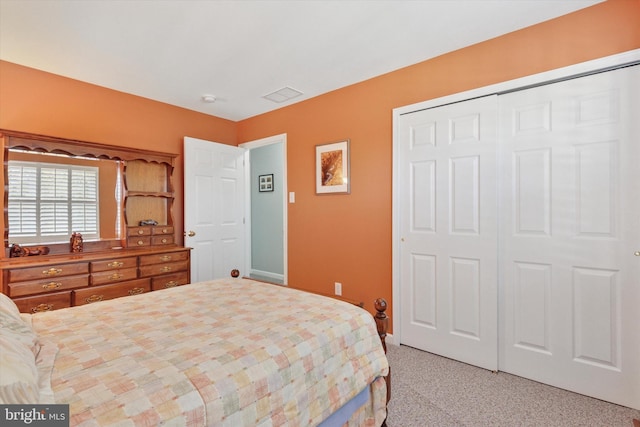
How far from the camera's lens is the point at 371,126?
3.06m

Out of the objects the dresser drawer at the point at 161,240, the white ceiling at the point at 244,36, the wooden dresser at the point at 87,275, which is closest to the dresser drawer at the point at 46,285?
the wooden dresser at the point at 87,275

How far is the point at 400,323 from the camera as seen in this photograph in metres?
2.86

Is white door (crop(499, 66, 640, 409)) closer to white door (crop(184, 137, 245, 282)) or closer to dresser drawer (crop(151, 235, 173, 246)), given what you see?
white door (crop(184, 137, 245, 282))

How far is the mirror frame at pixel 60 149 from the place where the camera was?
2619mm

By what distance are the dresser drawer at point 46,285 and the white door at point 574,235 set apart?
11.4 feet

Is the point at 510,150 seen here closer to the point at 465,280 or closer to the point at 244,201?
the point at 465,280

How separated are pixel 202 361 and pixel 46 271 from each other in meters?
2.28

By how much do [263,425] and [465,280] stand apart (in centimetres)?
201

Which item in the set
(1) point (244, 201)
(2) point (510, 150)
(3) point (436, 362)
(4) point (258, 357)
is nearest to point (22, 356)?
(4) point (258, 357)

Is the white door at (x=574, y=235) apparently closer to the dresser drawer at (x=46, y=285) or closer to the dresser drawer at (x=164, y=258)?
the dresser drawer at (x=164, y=258)

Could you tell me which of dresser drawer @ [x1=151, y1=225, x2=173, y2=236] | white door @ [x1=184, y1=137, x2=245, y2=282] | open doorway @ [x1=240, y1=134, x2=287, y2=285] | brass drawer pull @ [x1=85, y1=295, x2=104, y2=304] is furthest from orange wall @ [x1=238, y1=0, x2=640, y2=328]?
brass drawer pull @ [x1=85, y1=295, x2=104, y2=304]

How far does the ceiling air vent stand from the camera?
3338 mm

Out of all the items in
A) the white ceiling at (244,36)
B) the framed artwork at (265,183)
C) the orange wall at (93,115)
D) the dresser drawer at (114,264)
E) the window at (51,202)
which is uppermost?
the white ceiling at (244,36)

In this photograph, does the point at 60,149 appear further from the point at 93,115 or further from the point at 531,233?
the point at 531,233
